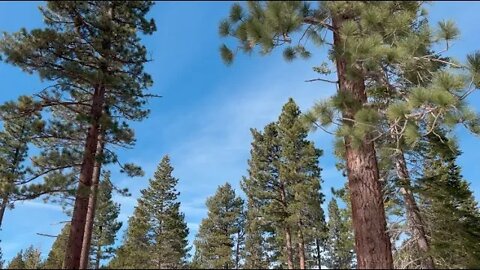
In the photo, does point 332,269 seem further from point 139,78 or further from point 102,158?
point 139,78

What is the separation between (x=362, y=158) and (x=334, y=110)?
2.75 ft

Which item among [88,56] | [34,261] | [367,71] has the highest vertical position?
[88,56]

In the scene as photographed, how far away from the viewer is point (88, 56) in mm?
8953

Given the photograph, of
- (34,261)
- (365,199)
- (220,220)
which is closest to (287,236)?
(220,220)

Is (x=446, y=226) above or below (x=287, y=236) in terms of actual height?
below

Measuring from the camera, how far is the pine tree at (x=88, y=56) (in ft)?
27.1

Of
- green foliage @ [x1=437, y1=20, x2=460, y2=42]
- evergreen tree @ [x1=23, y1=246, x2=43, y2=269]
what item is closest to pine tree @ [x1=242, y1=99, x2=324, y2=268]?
evergreen tree @ [x1=23, y1=246, x2=43, y2=269]

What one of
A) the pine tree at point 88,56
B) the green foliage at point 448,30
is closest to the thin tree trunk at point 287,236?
the pine tree at point 88,56

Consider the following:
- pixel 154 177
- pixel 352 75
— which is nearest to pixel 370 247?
pixel 352 75

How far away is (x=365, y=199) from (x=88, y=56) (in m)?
6.83

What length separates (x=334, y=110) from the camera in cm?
598

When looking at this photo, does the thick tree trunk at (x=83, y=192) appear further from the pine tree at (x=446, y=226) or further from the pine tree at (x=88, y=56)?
the pine tree at (x=446, y=226)

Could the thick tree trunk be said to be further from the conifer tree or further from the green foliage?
the green foliage

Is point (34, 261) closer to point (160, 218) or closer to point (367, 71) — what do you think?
point (367, 71)
